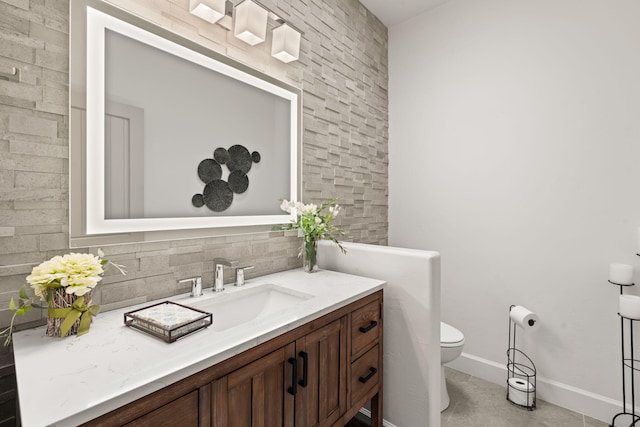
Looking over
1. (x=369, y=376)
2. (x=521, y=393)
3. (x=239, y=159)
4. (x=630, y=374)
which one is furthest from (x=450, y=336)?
(x=239, y=159)

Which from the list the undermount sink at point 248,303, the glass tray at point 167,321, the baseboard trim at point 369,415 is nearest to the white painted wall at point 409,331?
the baseboard trim at point 369,415

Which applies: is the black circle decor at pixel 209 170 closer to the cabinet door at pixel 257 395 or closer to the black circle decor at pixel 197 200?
the black circle decor at pixel 197 200

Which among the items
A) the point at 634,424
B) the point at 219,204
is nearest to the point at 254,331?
the point at 219,204

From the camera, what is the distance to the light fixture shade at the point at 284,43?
173cm

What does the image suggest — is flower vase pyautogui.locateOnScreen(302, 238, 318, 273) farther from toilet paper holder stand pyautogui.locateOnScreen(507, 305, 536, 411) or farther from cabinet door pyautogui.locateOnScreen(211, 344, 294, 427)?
toilet paper holder stand pyautogui.locateOnScreen(507, 305, 536, 411)

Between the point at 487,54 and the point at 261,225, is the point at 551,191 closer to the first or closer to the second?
the point at 487,54

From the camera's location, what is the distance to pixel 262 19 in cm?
157

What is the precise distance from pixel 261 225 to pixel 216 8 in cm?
107

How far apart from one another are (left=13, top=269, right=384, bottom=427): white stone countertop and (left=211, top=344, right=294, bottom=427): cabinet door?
0.08 meters

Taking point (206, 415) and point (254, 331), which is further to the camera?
point (254, 331)

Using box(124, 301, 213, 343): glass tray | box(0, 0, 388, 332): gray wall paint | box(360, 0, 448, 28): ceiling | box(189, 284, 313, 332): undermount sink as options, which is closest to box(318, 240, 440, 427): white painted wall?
box(189, 284, 313, 332): undermount sink

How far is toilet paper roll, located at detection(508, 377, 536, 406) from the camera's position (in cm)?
199

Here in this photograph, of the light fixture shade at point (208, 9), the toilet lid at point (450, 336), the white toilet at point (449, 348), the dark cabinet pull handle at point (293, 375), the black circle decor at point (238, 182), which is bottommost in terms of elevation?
the white toilet at point (449, 348)

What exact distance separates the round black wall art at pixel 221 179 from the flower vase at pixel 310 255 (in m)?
0.48
